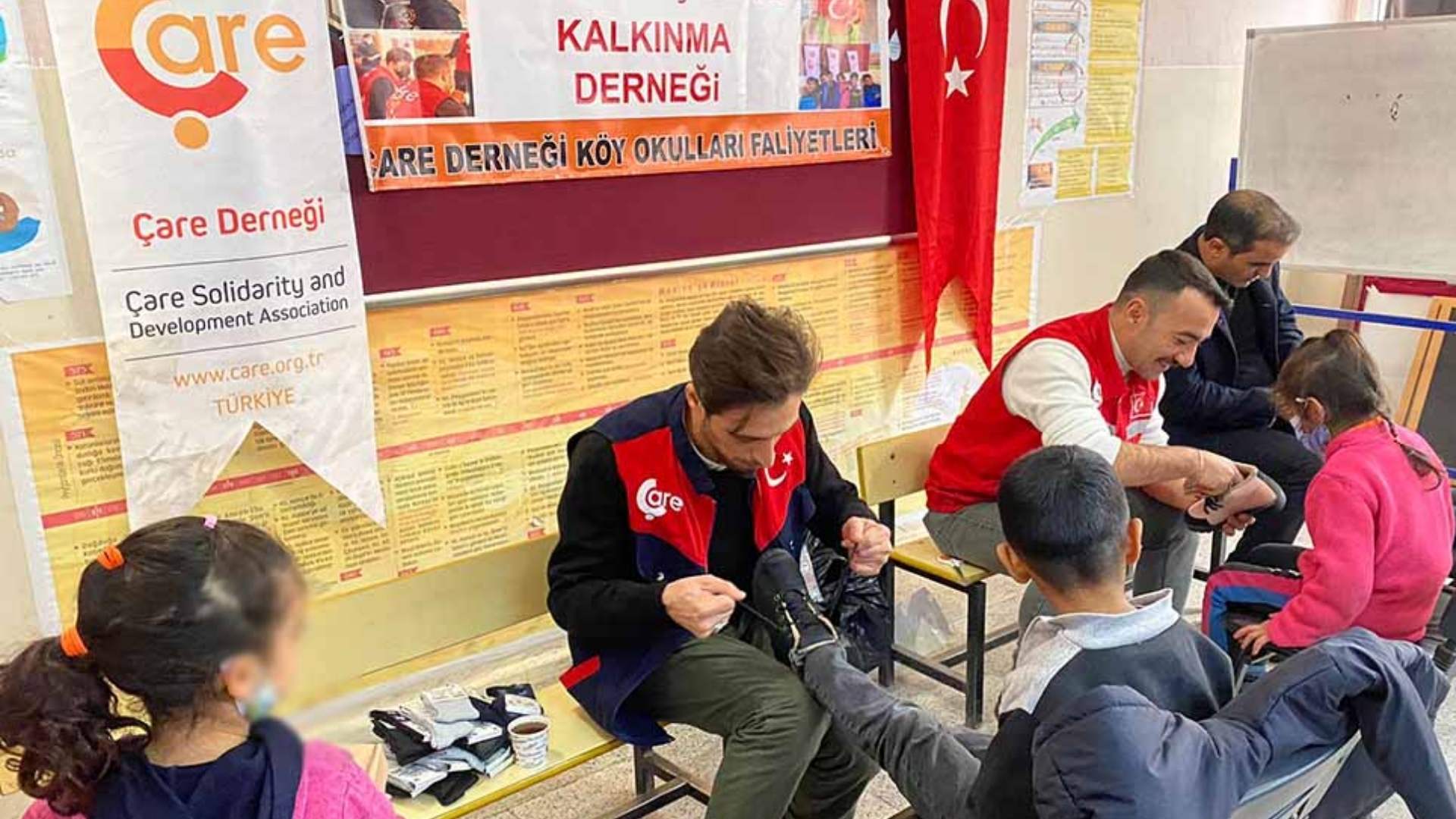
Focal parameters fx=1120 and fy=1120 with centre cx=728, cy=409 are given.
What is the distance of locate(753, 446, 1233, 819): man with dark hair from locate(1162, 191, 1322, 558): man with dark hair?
1500 mm

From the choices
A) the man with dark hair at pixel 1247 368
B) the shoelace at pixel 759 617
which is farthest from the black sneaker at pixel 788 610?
the man with dark hair at pixel 1247 368

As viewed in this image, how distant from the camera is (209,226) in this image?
2078mm

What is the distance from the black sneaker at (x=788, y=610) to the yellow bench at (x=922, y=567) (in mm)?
716

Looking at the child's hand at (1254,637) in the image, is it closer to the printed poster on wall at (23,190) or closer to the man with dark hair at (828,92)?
the man with dark hair at (828,92)

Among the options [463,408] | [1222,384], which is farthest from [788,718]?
[1222,384]

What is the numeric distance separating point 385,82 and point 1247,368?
2.29 meters

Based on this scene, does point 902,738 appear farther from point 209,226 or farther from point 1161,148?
point 1161,148

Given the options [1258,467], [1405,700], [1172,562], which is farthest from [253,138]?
[1258,467]

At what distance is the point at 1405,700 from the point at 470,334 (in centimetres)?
192

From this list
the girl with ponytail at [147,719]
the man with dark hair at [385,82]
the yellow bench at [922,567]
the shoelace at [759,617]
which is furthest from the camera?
the yellow bench at [922,567]

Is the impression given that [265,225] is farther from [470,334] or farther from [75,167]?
[470,334]

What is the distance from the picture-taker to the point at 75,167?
1.95 metres

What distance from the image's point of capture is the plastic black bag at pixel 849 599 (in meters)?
1.95

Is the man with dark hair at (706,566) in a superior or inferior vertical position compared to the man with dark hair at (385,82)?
inferior
